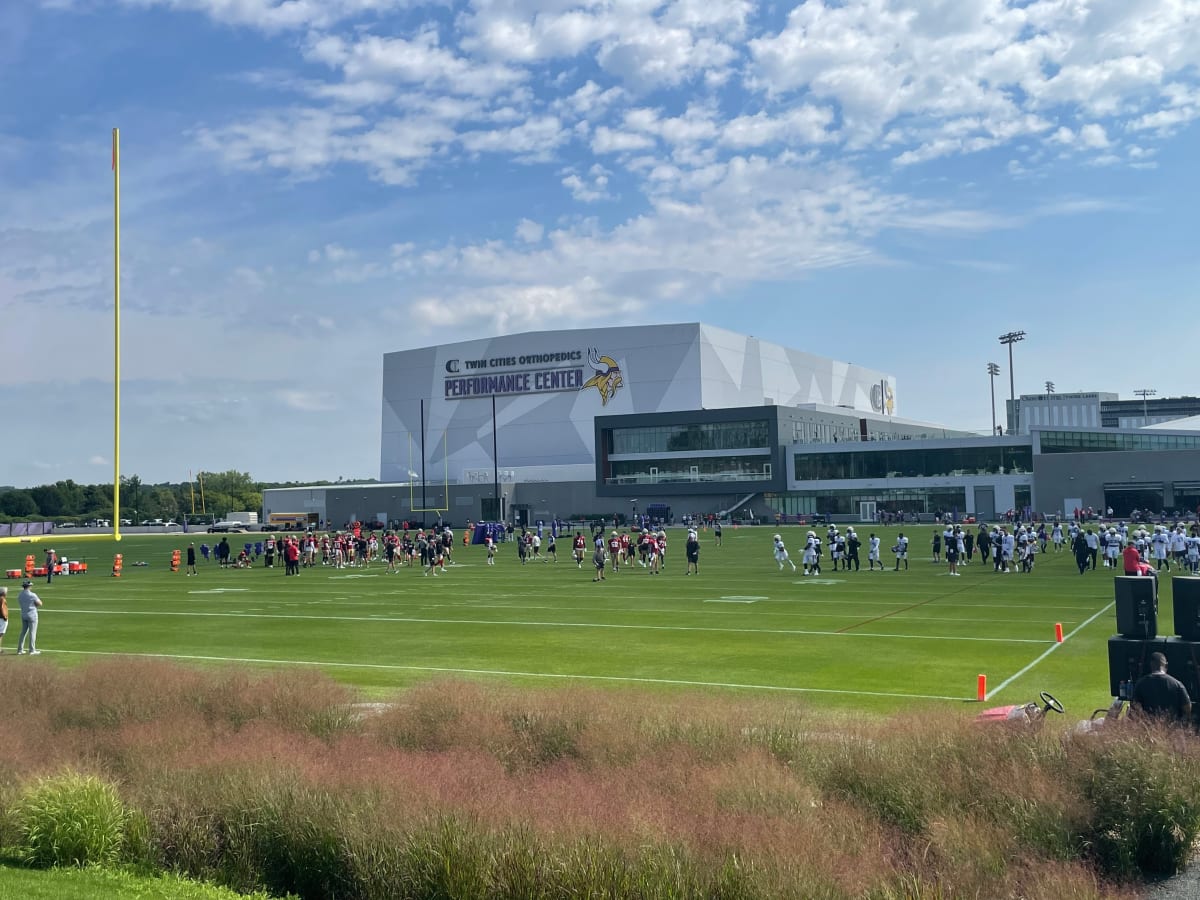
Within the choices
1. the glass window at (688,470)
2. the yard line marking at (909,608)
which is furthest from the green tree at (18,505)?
the yard line marking at (909,608)

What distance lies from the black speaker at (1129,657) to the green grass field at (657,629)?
264 centimetres

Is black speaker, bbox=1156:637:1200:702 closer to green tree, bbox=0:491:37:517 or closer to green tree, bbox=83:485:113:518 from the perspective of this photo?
green tree, bbox=83:485:113:518

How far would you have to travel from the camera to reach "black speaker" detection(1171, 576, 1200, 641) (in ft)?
32.3

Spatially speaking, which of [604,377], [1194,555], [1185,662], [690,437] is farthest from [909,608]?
[604,377]

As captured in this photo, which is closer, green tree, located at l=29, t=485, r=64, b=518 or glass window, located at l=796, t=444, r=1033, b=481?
glass window, located at l=796, t=444, r=1033, b=481

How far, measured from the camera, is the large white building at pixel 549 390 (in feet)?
326

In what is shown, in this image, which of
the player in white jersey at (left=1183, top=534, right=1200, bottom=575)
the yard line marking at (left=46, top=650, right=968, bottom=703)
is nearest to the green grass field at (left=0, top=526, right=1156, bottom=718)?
the yard line marking at (left=46, top=650, right=968, bottom=703)

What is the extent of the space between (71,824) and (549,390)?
97002 mm

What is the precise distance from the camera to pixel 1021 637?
18688 millimetres

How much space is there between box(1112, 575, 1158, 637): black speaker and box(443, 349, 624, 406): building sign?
91.2 meters

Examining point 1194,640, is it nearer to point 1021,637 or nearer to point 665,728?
point 665,728

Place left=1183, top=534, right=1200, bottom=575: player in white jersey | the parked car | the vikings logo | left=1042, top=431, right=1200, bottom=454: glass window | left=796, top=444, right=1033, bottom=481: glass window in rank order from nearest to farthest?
left=1183, top=534, right=1200, bottom=575: player in white jersey < left=1042, top=431, right=1200, bottom=454: glass window < left=796, top=444, right=1033, bottom=481: glass window < the parked car < the vikings logo

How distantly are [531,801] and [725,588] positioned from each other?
74.4 feet

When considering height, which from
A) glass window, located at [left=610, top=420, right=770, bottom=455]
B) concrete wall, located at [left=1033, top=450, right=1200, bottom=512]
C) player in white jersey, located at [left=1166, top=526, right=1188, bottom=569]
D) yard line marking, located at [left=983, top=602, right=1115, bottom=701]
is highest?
glass window, located at [left=610, top=420, right=770, bottom=455]
